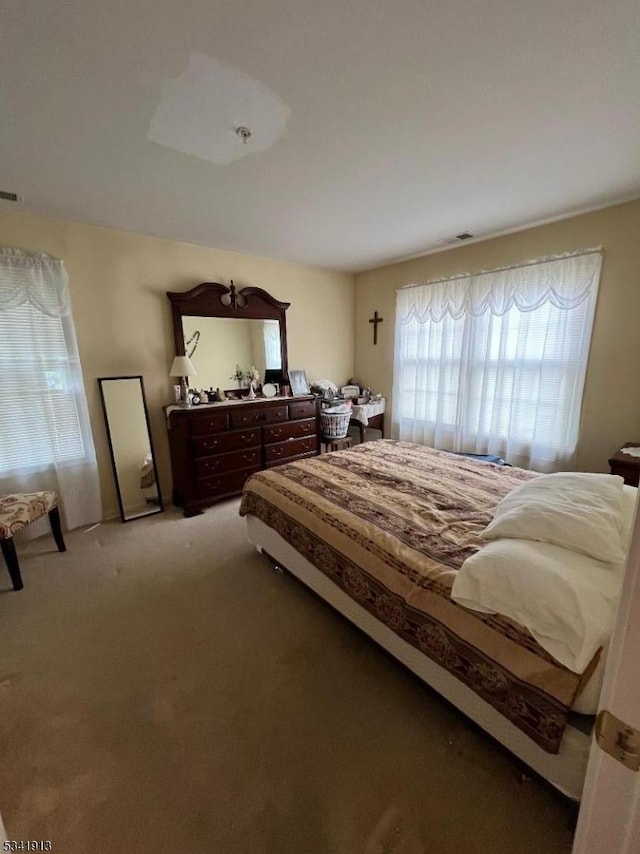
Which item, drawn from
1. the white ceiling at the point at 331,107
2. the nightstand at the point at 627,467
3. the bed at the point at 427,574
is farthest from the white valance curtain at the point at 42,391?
the nightstand at the point at 627,467

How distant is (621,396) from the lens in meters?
2.77

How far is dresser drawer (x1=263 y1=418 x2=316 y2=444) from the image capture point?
362 centimetres

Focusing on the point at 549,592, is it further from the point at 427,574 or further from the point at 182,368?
the point at 182,368

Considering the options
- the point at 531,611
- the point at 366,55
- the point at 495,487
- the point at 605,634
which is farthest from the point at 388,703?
the point at 366,55

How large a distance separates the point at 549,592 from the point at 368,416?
11.0ft

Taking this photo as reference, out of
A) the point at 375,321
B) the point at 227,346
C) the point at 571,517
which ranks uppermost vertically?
the point at 375,321

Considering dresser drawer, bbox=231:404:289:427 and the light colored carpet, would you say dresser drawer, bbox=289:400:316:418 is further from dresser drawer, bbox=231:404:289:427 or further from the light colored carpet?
the light colored carpet

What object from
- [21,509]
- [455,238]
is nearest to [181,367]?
[21,509]

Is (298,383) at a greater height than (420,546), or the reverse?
(298,383)

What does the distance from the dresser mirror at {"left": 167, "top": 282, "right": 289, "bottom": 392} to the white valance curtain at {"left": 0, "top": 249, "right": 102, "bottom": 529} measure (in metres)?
0.90

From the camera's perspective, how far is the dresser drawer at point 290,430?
3616 millimetres

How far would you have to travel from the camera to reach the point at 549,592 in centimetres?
105

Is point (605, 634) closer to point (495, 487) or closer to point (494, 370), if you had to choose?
point (495, 487)

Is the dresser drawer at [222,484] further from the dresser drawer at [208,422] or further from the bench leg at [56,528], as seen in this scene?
the bench leg at [56,528]
